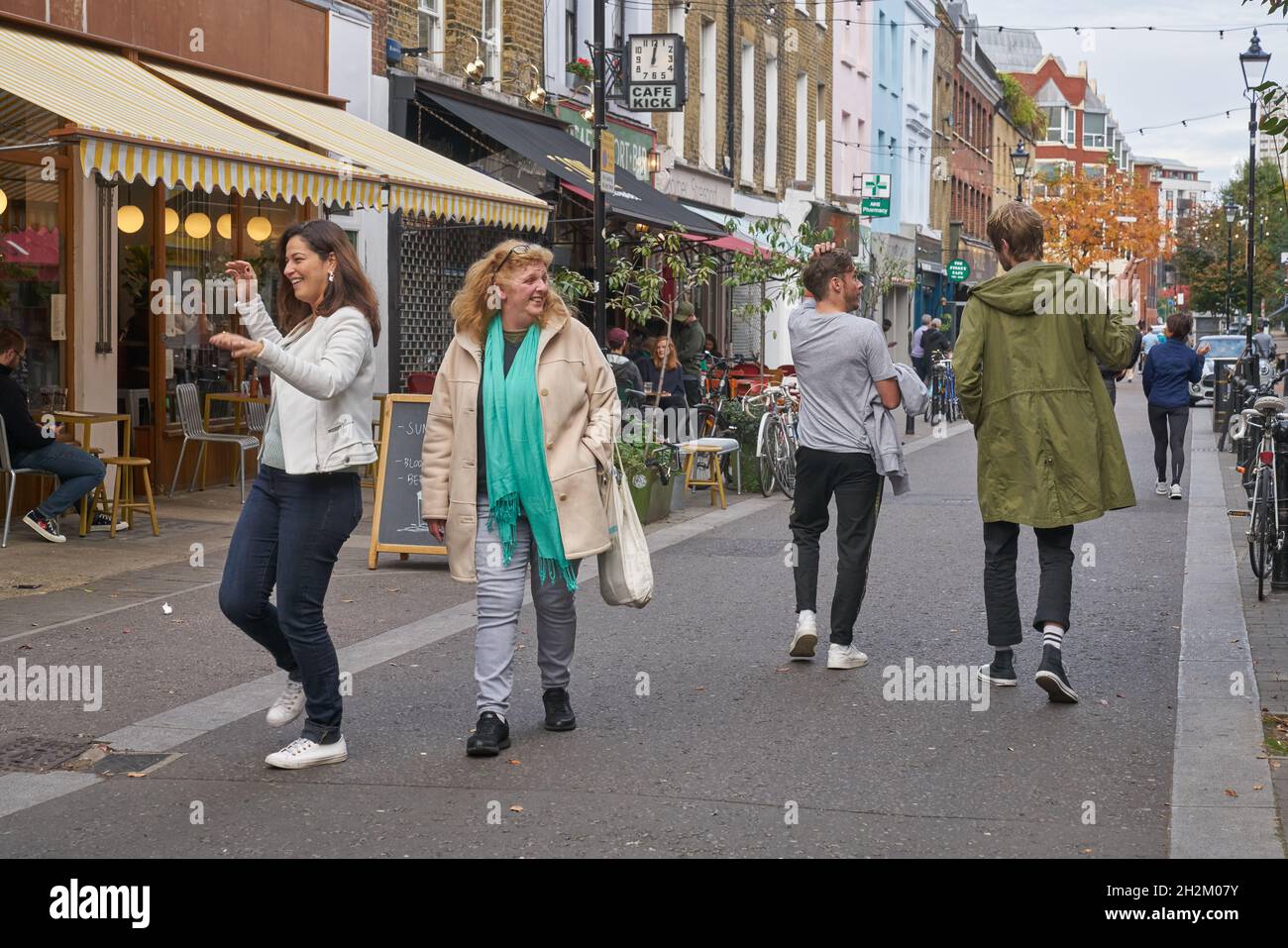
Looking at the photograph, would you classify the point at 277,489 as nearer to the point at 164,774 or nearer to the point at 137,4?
the point at 164,774

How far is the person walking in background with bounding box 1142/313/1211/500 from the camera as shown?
1499 cm

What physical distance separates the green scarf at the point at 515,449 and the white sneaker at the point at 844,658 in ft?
6.17

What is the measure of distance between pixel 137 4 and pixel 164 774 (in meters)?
9.17

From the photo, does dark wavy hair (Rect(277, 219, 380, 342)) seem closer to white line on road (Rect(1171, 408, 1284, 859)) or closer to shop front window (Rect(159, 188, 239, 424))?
white line on road (Rect(1171, 408, 1284, 859))

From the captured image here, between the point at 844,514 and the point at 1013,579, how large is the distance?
33.8 inches

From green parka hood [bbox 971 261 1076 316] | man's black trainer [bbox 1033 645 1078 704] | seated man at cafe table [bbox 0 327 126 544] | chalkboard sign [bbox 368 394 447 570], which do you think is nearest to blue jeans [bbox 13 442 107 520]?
seated man at cafe table [bbox 0 327 126 544]

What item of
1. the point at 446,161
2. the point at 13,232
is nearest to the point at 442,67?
the point at 446,161

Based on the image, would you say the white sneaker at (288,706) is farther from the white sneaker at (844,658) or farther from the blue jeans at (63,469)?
the blue jeans at (63,469)

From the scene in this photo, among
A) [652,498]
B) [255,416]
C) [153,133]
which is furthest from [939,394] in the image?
[153,133]

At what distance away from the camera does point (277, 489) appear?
5.40 meters

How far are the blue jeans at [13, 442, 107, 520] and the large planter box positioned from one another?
383 centimetres

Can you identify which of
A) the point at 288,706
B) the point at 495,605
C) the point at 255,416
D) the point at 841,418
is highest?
the point at 841,418

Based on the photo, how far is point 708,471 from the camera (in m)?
14.7

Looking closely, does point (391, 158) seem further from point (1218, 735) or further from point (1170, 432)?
point (1218, 735)
